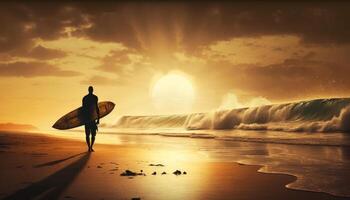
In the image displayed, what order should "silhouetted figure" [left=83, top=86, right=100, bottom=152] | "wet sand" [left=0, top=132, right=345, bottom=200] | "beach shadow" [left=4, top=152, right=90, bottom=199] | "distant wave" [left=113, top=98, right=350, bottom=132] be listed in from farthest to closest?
"distant wave" [left=113, top=98, right=350, bottom=132] < "silhouetted figure" [left=83, top=86, right=100, bottom=152] < "wet sand" [left=0, top=132, right=345, bottom=200] < "beach shadow" [left=4, top=152, right=90, bottom=199]

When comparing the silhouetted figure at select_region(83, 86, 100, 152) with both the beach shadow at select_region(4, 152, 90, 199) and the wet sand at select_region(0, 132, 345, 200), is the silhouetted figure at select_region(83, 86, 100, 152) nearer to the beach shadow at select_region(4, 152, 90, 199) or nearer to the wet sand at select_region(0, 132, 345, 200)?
the wet sand at select_region(0, 132, 345, 200)

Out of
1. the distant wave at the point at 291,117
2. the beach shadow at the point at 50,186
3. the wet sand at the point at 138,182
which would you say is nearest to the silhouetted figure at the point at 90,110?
the wet sand at the point at 138,182

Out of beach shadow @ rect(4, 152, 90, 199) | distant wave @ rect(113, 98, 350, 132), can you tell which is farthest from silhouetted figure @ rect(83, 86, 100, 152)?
distant wave @ rect(113, 98, 350, 132)

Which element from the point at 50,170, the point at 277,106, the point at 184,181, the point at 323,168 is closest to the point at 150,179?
the point at 184,181

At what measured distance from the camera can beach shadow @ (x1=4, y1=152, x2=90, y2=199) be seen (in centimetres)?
538

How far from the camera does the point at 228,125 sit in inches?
1895

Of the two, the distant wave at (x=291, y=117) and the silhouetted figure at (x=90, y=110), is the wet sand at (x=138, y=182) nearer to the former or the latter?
the silhouetted figure at (x=90, y=110)

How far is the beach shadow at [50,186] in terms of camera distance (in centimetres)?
538

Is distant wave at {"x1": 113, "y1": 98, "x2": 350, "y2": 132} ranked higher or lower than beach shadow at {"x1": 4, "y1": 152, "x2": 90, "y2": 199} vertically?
higher

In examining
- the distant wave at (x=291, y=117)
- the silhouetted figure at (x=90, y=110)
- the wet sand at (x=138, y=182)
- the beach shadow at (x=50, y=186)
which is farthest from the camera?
the distant wave at (x=291, y=117)

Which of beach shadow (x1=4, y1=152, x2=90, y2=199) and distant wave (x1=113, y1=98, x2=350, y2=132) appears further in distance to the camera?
distant wave (x1=113, y1=98, x2=350, y2=132)

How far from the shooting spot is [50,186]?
6.16 meters

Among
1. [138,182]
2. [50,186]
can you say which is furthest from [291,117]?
[50,186]

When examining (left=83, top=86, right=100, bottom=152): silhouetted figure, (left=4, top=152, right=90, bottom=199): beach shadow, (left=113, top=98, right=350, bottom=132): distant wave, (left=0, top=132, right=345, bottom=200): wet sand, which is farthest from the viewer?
(left=113, top=98, right=350, bottom=132): distant wave
